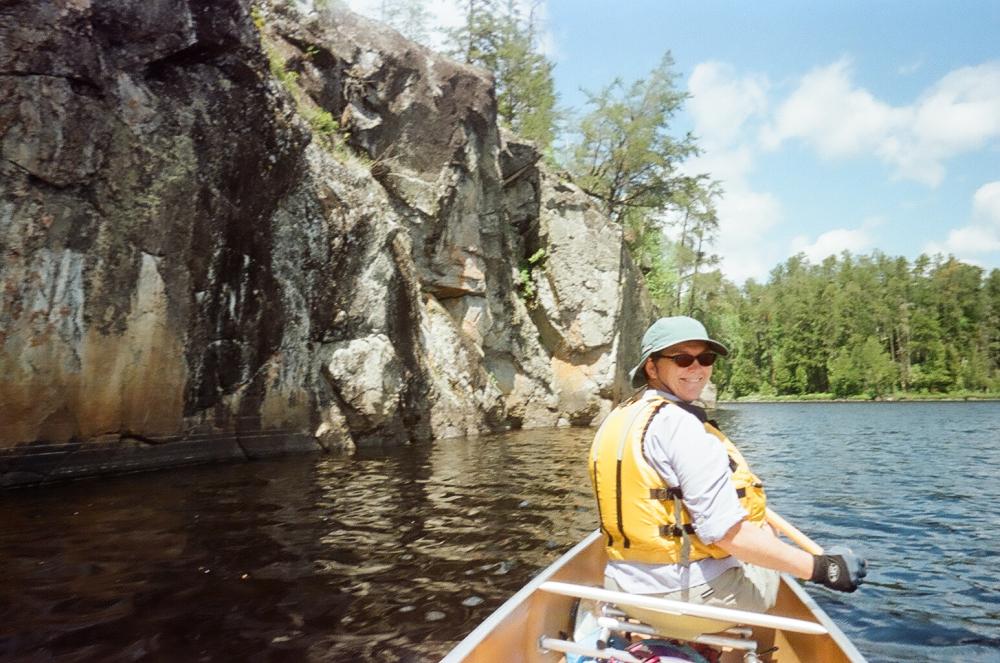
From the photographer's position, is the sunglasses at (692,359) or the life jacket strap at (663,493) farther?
the sunglasses at (692,359)

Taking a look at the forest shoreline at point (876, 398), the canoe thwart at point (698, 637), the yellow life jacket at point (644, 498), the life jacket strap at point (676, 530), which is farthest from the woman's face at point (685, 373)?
the forest shoreline at point (876, 398)

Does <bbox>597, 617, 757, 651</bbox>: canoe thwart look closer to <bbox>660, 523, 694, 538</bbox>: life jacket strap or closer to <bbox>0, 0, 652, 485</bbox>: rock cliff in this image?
<bbox>660, 523, 694, 538</bbox>: life jacket strap

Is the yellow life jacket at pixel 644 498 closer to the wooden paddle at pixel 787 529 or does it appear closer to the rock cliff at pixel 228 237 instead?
the wooden paddle at pixel 787 529

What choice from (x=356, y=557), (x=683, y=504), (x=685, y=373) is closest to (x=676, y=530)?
(x=683, y=504)

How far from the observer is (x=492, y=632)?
2.89 metres

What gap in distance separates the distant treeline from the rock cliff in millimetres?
43675

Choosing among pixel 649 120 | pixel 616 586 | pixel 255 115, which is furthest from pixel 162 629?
pixel 649 120

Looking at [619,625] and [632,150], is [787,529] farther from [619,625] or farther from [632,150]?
[632,150]

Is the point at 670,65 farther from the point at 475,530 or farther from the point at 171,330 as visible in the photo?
the point at 475,530

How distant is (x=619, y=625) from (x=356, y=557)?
3.90m

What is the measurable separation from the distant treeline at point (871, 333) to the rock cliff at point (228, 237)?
4368 cm

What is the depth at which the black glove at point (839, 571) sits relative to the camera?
265 centimetres

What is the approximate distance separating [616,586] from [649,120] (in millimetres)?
31354

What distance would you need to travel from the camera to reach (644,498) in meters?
2.68
